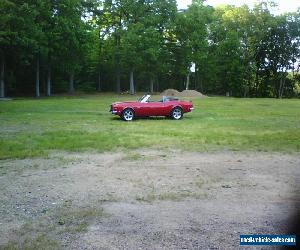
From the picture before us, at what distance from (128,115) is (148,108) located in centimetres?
108

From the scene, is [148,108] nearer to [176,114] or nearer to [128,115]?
[128,115]

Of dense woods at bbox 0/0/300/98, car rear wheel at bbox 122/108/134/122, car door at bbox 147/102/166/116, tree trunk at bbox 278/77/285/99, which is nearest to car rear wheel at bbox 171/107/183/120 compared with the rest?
car door at bbox 147/102/166/116

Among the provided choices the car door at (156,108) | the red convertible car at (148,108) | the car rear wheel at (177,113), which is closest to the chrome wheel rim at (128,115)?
the red convertible car at (148,108)

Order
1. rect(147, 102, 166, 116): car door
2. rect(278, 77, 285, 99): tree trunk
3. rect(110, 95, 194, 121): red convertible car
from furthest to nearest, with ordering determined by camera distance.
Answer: rect(278, 77, 285, 99): tree trunk, rect(147, 102, 166, 116): car door, rect(110, 95, 194, 121): red convertible car

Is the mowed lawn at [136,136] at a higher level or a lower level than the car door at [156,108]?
lower

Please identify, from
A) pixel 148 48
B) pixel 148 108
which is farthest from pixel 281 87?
pixel 148 108

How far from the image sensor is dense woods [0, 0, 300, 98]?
150 ft

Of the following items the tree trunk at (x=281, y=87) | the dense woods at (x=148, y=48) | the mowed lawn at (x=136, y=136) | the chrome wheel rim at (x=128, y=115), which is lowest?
the mowed lawn at (x=136, y=136)

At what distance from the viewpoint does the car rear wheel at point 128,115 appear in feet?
66.6

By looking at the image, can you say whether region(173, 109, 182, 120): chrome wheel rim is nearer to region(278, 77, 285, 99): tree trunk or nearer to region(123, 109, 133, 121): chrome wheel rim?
region(123, 109, 133, 121): chrome wheel rim

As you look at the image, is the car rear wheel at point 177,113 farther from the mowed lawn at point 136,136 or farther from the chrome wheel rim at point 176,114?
the mowed lawn at point 136,136

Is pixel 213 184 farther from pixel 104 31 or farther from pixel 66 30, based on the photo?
pixel 104 31

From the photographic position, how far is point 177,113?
21344mm

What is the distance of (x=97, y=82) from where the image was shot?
207 feet
